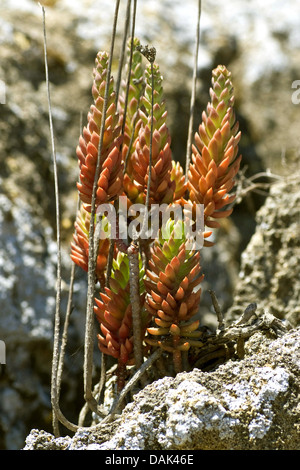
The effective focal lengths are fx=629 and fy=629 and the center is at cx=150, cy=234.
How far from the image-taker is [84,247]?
1.35m

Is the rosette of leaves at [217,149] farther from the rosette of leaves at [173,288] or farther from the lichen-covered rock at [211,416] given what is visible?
the lichen-covered rock at [211,416]

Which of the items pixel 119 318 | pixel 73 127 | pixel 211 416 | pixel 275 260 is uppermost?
pixel 73 127

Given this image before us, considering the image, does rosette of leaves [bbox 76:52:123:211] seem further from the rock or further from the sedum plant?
the rock

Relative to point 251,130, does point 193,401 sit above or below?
below

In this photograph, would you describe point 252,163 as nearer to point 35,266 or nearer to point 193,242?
point 35,266

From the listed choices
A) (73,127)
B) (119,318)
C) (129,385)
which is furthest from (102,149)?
(73,127)

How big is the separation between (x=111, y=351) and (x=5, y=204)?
1.23 m

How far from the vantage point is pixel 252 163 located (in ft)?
10.3

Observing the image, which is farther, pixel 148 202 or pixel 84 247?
Answer: pixel 84 247

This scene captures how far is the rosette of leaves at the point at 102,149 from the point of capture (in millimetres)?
1188

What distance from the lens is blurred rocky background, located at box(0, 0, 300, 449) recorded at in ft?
7.31

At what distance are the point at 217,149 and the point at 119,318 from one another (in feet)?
1.30

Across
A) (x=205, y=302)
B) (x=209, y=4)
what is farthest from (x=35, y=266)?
(x=209, y=4)

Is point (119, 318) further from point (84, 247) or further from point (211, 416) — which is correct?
point (211, 416)
